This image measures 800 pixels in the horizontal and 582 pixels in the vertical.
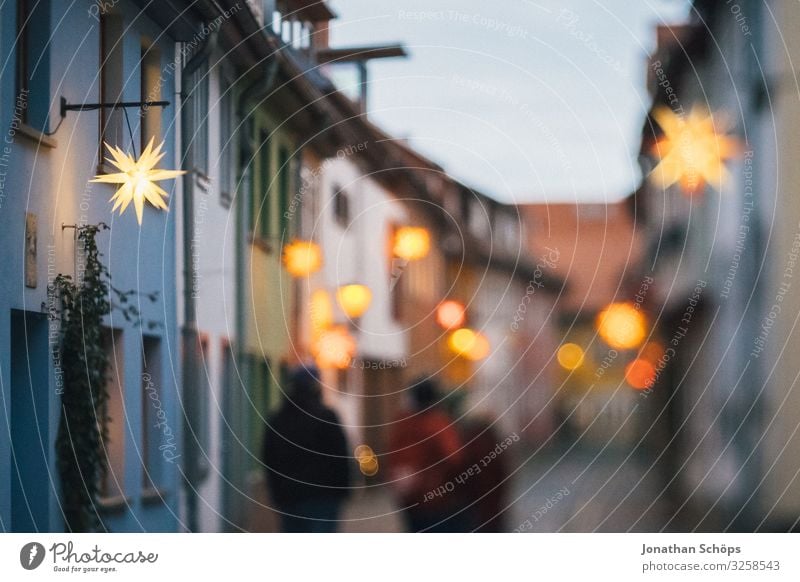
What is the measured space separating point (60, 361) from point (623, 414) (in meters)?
1.91

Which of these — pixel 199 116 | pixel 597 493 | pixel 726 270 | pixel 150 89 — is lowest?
pixel 597 493

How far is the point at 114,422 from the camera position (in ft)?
14.3

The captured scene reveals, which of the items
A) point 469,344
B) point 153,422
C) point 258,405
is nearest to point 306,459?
point 258,405

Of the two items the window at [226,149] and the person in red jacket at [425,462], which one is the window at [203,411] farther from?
the person in red jacket at [425,462]

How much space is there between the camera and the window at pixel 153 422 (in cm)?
430

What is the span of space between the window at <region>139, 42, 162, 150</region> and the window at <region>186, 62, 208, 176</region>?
0.11 metres

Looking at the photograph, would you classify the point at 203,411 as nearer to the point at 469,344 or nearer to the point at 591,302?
the point at 469,344

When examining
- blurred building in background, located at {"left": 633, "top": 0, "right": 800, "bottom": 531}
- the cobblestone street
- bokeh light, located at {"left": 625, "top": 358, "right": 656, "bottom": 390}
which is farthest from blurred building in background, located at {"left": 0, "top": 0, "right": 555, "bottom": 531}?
blurred building in background, located at {"left": 633, "top": 0, "right": 800, "bottom": 531}

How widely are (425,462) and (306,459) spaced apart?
40cm
